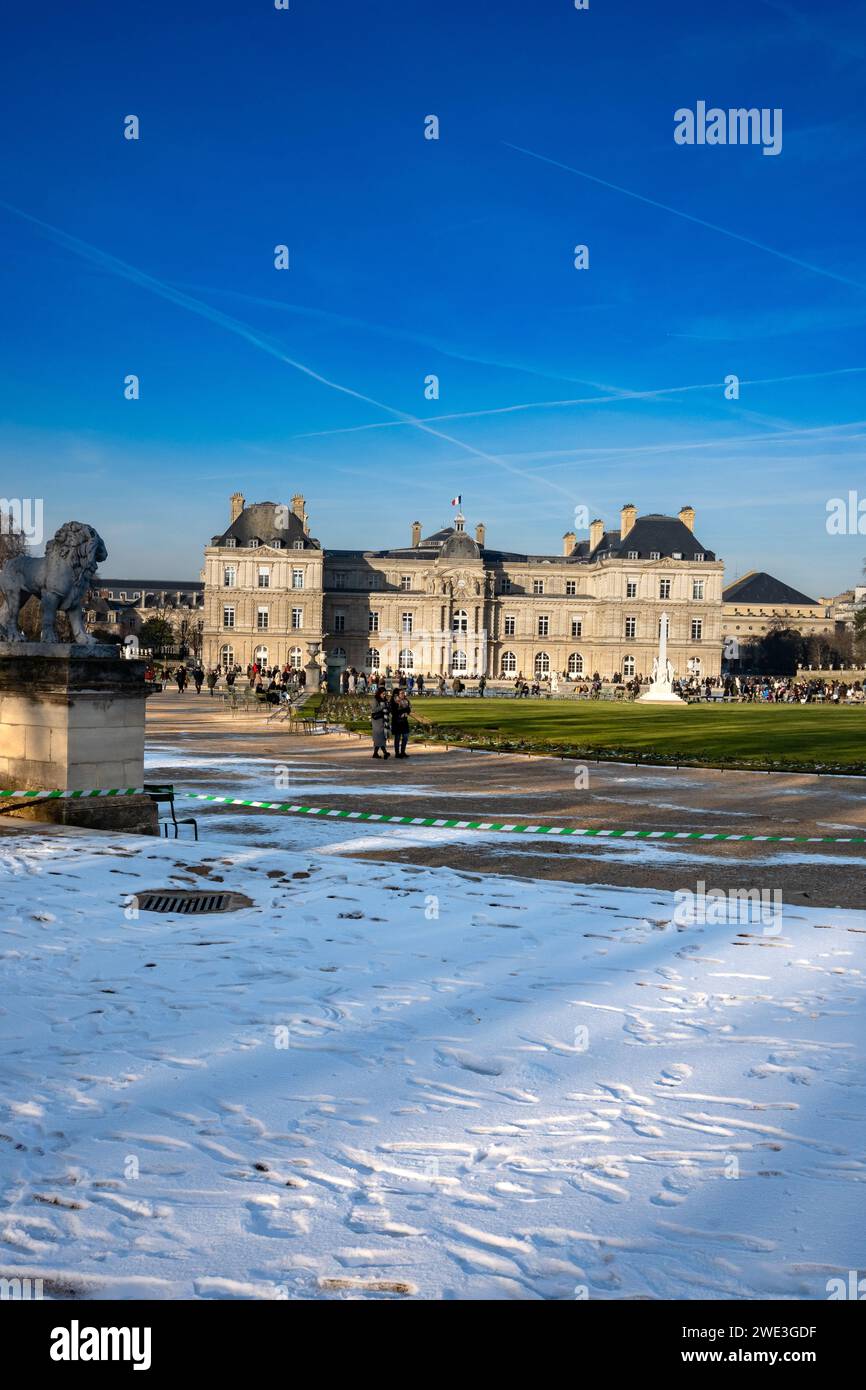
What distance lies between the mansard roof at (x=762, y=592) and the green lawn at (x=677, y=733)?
4426 inches

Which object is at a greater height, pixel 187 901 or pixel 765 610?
pixel 765 610

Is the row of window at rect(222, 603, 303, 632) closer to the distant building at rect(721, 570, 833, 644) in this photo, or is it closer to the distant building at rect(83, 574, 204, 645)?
the distant building at rect(83, 574, 204, 645)

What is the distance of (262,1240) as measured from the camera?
3.48 metres

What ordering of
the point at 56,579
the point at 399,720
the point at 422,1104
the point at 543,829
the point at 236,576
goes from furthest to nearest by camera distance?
the point at 236,576, the point at 399,720, the point at 543,829, the point at 56,579, the point at 422,1104

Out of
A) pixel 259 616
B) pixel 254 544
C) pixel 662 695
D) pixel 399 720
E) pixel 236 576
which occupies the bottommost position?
pixel 399 720

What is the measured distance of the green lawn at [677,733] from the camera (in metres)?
24.0

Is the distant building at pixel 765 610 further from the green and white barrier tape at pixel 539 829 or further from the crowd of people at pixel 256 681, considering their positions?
the green and white barrier tape at pixel 539 829

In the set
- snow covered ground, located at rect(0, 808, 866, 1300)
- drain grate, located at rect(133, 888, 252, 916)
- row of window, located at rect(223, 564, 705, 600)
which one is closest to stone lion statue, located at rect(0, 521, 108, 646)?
drain grate, located at rect(133, 888, 252, 916)

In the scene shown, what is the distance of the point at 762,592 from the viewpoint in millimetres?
152750

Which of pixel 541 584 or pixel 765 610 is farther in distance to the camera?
pixel 765 610

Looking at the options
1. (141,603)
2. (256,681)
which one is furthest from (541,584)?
(141,603)

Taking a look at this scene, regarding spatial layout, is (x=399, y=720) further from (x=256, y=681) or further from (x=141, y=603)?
(x=141, y=603)

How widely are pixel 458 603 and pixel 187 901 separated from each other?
94655 millimetres
